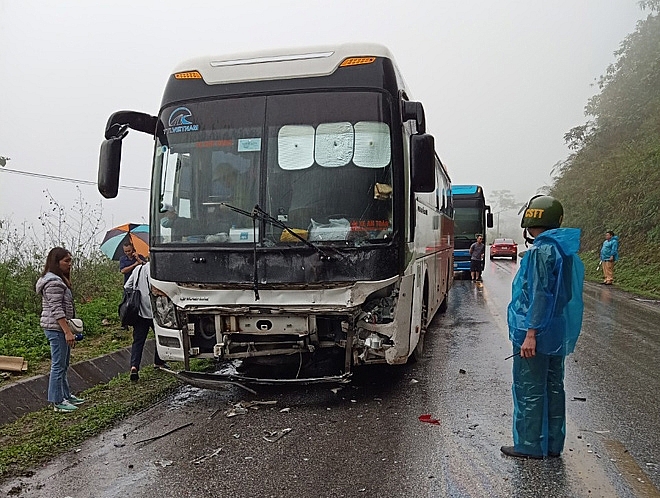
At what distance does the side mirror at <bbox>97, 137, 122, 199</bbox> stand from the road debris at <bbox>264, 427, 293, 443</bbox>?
9.16ft

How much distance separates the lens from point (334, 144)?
19.3 feet

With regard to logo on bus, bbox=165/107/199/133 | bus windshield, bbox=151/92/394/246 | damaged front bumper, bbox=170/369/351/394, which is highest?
logo on bus, bbox=165/107/199/133

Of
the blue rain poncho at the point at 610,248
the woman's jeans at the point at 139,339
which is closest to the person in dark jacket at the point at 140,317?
the woman's jeans at the point at 139,339

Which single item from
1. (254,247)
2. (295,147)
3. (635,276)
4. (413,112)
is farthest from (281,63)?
(635,276)

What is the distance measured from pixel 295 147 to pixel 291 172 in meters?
0.24

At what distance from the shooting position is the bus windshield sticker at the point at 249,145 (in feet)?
19.5

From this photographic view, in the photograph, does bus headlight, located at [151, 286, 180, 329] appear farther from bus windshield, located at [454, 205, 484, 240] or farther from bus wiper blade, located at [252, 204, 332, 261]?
bus windshield, located at [454, 205, 484, 240]

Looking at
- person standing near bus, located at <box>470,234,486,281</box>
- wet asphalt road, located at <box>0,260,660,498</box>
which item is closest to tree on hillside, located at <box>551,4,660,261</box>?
person standing near bus, located at <box>470,234,486,281</box>

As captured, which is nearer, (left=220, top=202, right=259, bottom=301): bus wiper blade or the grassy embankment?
the grassy embankment

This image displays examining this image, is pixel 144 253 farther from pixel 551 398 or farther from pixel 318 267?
pixel 551 398

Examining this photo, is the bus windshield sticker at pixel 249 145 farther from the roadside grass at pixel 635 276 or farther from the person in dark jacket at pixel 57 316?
the roadside grass at pixel 635 276

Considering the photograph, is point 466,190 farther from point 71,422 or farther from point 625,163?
point 71,422

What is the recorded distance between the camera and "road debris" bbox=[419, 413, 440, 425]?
548 centimetres

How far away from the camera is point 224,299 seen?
5879mm
